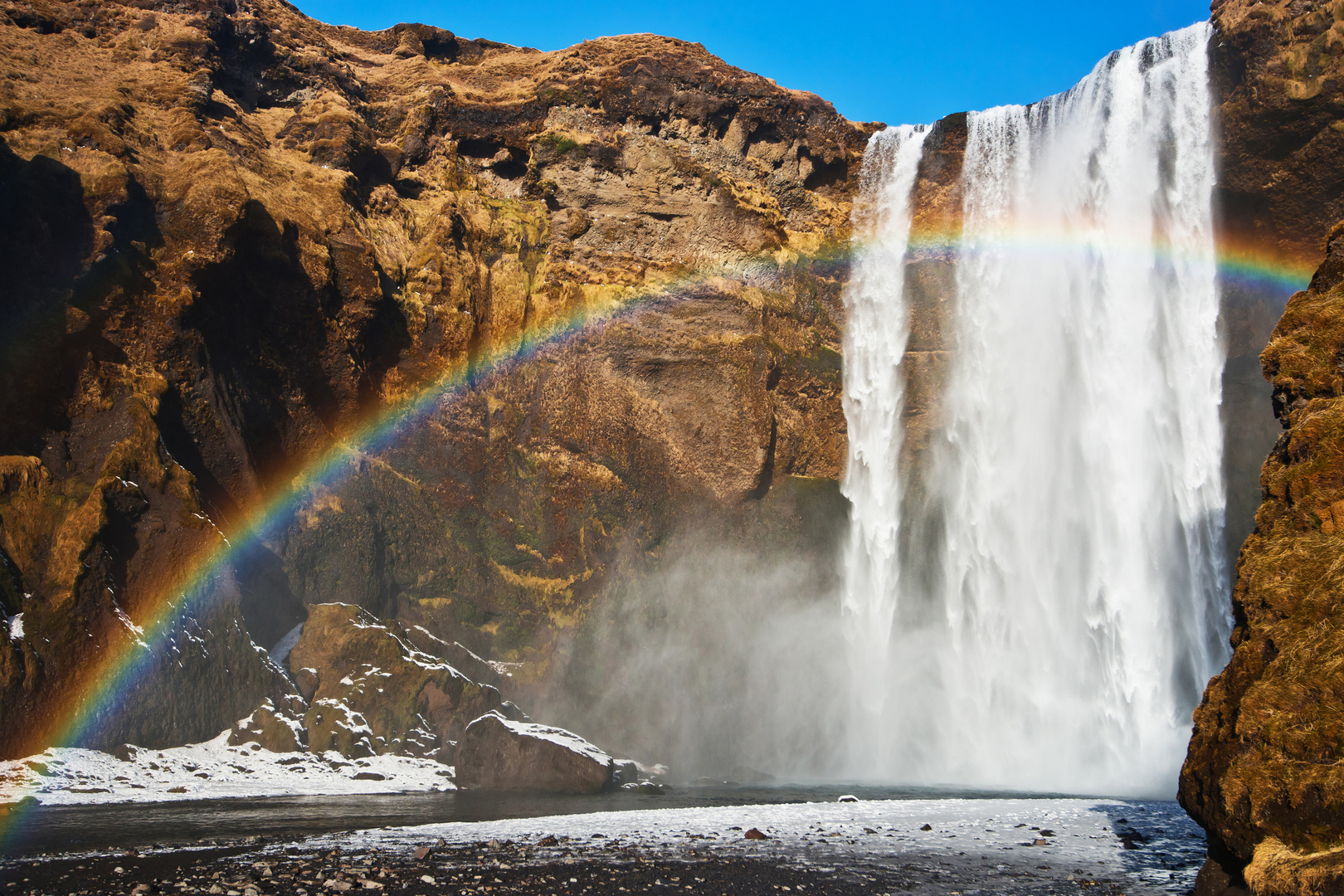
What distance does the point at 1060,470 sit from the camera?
31.2 meters

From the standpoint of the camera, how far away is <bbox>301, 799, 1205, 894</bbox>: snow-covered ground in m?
11.6

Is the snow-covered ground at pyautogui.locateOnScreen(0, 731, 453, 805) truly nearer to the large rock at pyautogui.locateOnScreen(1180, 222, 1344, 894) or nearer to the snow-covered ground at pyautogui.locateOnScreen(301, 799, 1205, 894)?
the snow-covered ground at pyautogui.locateOnScreen(301, 799, 1205, 894)

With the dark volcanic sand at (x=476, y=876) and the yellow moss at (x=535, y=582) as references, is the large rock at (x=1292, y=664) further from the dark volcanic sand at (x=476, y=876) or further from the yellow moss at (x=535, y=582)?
the yellow moss at (x=535, y=582)

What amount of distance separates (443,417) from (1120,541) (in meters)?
26.3

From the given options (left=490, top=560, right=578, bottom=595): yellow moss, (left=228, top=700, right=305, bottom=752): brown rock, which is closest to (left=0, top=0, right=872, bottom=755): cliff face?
(left=490, top=560, right=578, bottom=595): yellow moss

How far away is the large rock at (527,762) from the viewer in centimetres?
2355

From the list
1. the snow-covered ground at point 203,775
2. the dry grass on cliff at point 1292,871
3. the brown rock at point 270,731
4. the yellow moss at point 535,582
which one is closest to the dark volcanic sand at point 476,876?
the dry grass on cliff at point 1292,871

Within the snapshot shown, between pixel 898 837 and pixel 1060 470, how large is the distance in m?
20.9

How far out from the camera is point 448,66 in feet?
141

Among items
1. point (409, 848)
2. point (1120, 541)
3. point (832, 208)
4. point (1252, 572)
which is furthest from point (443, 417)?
point (1252, 572)

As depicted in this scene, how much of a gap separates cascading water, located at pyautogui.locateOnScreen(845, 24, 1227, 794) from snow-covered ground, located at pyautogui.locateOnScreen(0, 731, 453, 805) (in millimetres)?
15891

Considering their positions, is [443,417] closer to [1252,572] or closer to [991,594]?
[991,594]

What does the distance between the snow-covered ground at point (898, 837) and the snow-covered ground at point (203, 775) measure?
8508mm

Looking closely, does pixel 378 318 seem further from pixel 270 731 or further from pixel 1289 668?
pixel 1289 668
